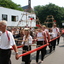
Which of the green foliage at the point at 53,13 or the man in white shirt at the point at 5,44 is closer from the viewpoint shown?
the man in white shirt at the point at 5,44

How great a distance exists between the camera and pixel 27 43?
5.74m

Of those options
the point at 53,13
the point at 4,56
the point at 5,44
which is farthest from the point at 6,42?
the point at 53,13

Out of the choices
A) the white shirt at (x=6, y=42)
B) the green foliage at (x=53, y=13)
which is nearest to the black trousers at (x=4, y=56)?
the white shirt at (x=6, y=42)

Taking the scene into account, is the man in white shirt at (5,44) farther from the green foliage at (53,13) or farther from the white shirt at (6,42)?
the green foliage at (53,13)

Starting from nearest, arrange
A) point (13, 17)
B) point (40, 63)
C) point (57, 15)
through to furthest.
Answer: point (40, 63) < point (13, 17) < point (57, 15)

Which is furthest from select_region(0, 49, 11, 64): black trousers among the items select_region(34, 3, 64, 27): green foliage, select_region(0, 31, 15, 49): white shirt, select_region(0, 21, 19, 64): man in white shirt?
select_region(34, 3, 64, 27): green foliage

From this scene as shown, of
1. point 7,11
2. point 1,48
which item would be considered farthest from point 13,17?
point 1,48

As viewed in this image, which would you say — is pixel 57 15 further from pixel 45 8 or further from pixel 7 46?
pixel 7 46

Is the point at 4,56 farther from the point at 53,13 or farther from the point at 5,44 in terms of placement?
the point at 53,13

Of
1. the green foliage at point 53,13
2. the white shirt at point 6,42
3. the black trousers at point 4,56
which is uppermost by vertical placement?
the green foliage at point 53,13

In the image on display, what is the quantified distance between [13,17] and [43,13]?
19102 mm

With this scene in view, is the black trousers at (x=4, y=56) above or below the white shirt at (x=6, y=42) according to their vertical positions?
below

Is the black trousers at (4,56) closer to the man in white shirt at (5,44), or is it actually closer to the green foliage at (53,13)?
the man in white shirt at (5,44)

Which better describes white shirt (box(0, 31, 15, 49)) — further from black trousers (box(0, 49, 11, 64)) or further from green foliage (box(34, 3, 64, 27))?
green foliage (box(34, 3, 64, 27))
